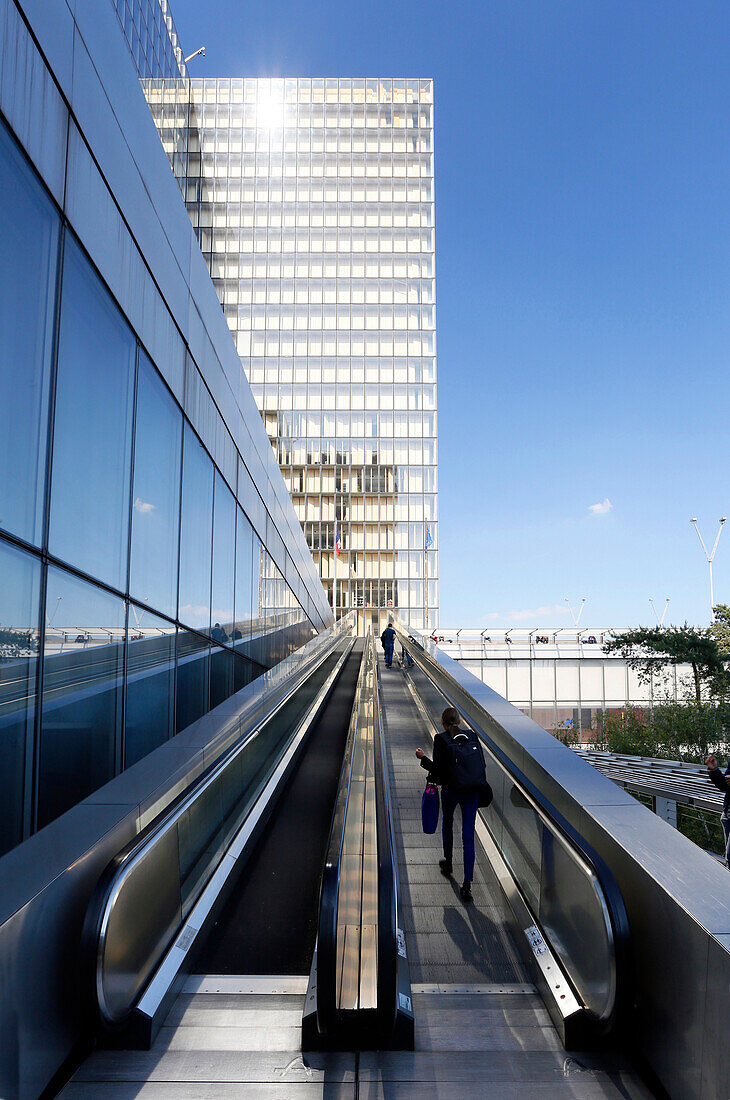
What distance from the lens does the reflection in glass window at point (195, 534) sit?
1091 cm

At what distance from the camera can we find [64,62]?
620 centimetres

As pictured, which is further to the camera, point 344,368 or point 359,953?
point 344,368

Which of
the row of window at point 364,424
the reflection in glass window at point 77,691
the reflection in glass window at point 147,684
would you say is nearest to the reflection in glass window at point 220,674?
the reflection in glass window at point 147,684

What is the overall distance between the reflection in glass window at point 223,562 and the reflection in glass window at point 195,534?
1.70ft

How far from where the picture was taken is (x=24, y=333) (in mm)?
5621

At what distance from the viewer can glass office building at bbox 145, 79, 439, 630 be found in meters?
75.8

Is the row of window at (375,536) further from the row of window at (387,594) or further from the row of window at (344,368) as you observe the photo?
the row of window at (344,368)

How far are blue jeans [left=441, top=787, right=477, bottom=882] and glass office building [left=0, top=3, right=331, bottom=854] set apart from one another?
310 centimetres

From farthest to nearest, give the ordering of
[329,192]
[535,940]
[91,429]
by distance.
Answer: [329,192], [91,429], [535,940]

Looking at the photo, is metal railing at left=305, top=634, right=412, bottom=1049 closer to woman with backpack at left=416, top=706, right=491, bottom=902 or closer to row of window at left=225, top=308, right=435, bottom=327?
woman with backpack at left=416, top=706, right=491, bottom=902

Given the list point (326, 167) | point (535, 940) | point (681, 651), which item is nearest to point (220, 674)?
point (535, 940)

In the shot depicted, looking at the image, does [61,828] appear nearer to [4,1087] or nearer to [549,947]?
[4,1087]

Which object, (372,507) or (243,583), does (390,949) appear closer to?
(243,583)

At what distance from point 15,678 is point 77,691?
1337mm
